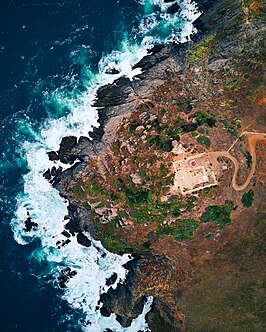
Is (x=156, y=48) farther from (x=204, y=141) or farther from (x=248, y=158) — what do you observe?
(x=248, y=158)

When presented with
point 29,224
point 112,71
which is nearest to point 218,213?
point 112,71

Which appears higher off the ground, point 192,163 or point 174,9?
point 174,9

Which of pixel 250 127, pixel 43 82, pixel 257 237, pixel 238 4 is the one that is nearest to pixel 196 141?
pixel 250 127

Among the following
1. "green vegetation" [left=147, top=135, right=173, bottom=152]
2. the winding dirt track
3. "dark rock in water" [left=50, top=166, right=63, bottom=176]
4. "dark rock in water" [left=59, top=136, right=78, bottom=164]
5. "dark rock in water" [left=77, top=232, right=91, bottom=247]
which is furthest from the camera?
"dark rock in water" [left=77, top=232, right=91, bottom=247]

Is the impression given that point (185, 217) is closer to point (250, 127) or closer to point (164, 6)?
point (250, 127)

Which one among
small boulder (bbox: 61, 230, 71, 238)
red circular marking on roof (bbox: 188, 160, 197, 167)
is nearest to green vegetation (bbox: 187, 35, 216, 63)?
red circular marking on roof (bbox: 188, 160, 197, 167)

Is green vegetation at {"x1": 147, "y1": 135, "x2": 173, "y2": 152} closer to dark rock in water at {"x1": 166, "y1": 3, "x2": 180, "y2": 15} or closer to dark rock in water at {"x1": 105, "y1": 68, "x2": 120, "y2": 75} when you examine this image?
dark rock in water at {"x1": 105, "y1": 68, "x2": 120, "y2": 75}

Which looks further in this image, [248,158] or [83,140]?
[83,140]

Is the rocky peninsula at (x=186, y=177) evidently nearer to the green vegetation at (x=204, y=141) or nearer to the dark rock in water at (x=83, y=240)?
the green vegetation at (x=204, y=141)
